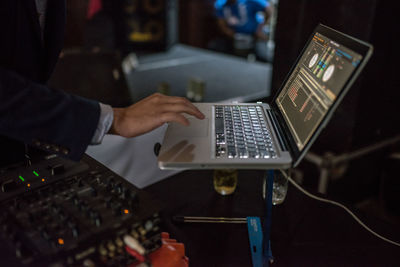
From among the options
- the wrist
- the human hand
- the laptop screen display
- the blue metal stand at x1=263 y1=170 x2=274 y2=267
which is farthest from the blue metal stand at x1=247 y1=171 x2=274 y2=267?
the wrist

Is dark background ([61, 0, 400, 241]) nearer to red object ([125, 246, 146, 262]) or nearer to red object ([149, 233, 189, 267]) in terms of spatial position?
red object ([149, 233, 189, 267])

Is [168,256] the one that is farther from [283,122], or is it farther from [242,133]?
[283,122]

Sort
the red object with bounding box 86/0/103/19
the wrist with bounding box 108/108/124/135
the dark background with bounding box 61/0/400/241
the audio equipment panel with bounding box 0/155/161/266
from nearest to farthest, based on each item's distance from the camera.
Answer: the audio equipment panel with bounding box 0/155/161/266 < the wrist with bounding box 108/108/124/135 < the dark background with bounding box 61/0/400/241 < the red object with bounding box 86/0/103/19

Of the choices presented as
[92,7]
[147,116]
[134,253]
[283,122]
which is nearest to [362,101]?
[283,122]

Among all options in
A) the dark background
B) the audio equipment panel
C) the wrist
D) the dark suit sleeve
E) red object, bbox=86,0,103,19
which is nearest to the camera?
the audio equipment panel

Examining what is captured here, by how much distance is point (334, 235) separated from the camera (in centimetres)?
99

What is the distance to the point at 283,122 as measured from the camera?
3.11 feet

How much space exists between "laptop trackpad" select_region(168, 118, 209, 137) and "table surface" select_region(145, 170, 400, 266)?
184 mm

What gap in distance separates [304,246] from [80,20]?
4.06 metres

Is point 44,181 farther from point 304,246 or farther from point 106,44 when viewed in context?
point 106,44

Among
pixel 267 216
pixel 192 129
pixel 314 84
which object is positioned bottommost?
pixel 267 216

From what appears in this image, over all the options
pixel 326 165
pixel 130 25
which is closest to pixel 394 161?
pixel 326 165

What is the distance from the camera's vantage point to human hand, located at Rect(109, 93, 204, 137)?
840 mm

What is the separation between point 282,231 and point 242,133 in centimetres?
30
